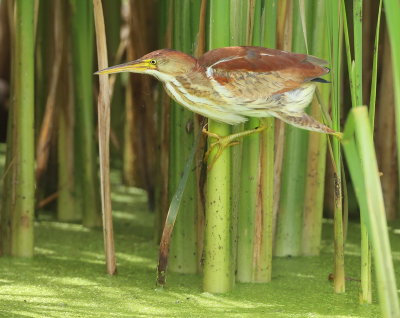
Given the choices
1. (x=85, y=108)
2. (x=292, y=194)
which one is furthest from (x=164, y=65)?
(x=85, y=108)

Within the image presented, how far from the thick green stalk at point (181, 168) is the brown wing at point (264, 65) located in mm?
221

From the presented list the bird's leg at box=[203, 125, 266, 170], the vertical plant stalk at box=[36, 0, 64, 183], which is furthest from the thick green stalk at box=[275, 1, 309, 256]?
the vertical plant stalk at box=[36, 0, 64, 183]

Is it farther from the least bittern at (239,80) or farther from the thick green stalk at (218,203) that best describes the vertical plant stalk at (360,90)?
the thick green stalk at (218,203)

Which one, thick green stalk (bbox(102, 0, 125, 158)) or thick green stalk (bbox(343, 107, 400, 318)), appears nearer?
Answer: thick green stalk (bbox(343, 107, 400, 318))

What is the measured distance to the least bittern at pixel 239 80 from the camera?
1.71 m

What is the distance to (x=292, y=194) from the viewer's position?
7.23 ft

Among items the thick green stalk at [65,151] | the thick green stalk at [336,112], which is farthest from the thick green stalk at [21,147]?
the thick green stalk at [336,112]

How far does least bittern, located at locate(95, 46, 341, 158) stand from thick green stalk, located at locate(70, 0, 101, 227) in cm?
62

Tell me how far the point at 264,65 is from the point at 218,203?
0.30 meters

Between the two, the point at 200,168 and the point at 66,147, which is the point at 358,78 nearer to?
the point at 200,168

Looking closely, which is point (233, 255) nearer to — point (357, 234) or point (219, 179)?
point (219, 179)

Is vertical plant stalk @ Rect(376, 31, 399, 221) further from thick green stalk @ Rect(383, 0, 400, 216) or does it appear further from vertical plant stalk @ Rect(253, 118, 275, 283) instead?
thick green stalk @ Rect(383, 0, 400, 216)

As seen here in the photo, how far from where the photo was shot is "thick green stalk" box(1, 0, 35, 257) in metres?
2.03

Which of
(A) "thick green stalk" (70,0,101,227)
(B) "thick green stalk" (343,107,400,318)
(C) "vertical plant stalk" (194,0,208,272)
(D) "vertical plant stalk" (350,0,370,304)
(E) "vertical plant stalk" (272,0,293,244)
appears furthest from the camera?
(A) "thick green stalk" (70,0,101,227)
